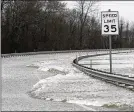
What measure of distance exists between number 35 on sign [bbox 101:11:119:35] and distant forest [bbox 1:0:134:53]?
52.3 m

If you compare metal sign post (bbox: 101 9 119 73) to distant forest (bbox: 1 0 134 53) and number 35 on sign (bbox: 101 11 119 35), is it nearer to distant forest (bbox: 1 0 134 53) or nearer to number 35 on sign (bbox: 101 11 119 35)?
number 35 on sign (bbox: 101 11 119 35)

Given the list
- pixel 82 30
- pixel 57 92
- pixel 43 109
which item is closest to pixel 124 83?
pixel 57 92

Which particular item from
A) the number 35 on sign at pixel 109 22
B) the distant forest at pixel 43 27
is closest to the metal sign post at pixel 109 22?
the number 35 on sign at pixel 109 22

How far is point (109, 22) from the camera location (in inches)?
727

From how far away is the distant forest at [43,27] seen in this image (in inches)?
2948

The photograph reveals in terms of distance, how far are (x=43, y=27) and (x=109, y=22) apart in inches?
2694

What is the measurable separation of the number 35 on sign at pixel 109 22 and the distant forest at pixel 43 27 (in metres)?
52.3

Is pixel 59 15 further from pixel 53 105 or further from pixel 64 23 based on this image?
pixel 53 105

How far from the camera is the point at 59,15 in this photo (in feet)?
301

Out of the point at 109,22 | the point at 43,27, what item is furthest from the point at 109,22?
the point at 43,27

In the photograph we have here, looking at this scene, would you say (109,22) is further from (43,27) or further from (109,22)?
(43,27)

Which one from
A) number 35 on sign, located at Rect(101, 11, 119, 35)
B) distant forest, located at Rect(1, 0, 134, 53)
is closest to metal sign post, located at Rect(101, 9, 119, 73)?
number 35 on sign, located at Rect(101, 11, 119, 35)

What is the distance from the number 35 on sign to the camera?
18.4 metres

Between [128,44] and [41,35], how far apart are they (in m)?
72.7
